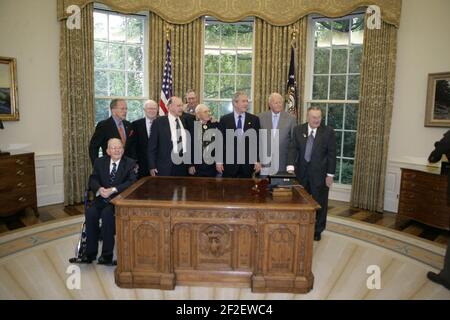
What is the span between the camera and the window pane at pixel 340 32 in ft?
20.2

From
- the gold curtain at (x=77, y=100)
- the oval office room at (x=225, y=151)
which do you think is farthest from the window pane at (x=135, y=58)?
the gold curtain at (x=77, y=100)

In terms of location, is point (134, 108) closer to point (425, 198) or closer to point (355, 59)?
point (355, 59)

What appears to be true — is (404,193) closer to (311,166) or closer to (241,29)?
(311,166)

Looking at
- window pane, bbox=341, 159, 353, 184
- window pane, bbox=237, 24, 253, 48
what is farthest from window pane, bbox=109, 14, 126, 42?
window pane, bbox=341, 159, 353, 184

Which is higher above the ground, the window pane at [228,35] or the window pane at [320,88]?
the window pane at [228,35]

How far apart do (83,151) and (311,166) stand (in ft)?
12.0

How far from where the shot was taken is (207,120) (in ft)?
14.3

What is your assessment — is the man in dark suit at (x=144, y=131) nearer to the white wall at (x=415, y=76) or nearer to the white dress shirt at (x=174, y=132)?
the white dress shirt at (x=174, y=132)

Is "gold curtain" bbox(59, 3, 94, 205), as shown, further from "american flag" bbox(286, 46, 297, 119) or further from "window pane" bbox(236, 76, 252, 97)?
"american flag" bbox(286, 46, 297, 119)

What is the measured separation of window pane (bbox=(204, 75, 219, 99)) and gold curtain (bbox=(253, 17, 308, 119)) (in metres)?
0.77

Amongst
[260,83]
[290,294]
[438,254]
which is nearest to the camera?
[290,294]

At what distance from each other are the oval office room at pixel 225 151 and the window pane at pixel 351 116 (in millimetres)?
18

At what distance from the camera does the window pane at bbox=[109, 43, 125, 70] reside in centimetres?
626

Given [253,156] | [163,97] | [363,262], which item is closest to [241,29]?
[163,97]
